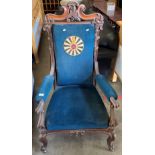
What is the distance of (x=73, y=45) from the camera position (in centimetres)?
159

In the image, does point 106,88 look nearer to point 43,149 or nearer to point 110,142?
point 110,142

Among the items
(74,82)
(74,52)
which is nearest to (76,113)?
(74,82)

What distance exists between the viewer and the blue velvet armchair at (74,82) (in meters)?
1.41

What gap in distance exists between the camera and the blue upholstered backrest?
5.10 ft

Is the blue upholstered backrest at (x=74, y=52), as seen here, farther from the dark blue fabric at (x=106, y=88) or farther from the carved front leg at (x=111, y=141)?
the carved front leg at (x=111, y=141)

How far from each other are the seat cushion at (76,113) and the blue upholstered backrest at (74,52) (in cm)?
16

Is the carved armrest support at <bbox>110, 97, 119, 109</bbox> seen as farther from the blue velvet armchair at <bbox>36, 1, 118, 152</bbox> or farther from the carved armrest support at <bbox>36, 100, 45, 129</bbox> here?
the carved armrest support at <bbox>36, 100, 45, 129</bbox>

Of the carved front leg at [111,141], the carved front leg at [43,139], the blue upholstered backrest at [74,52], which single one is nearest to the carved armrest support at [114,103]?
the carved front leg at [111,141]

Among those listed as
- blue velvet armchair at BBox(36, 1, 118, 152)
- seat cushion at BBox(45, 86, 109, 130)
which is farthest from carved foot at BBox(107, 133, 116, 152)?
seat cushion at BBox(45, 86, 109, 130)

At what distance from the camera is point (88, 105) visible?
1.50 metres
